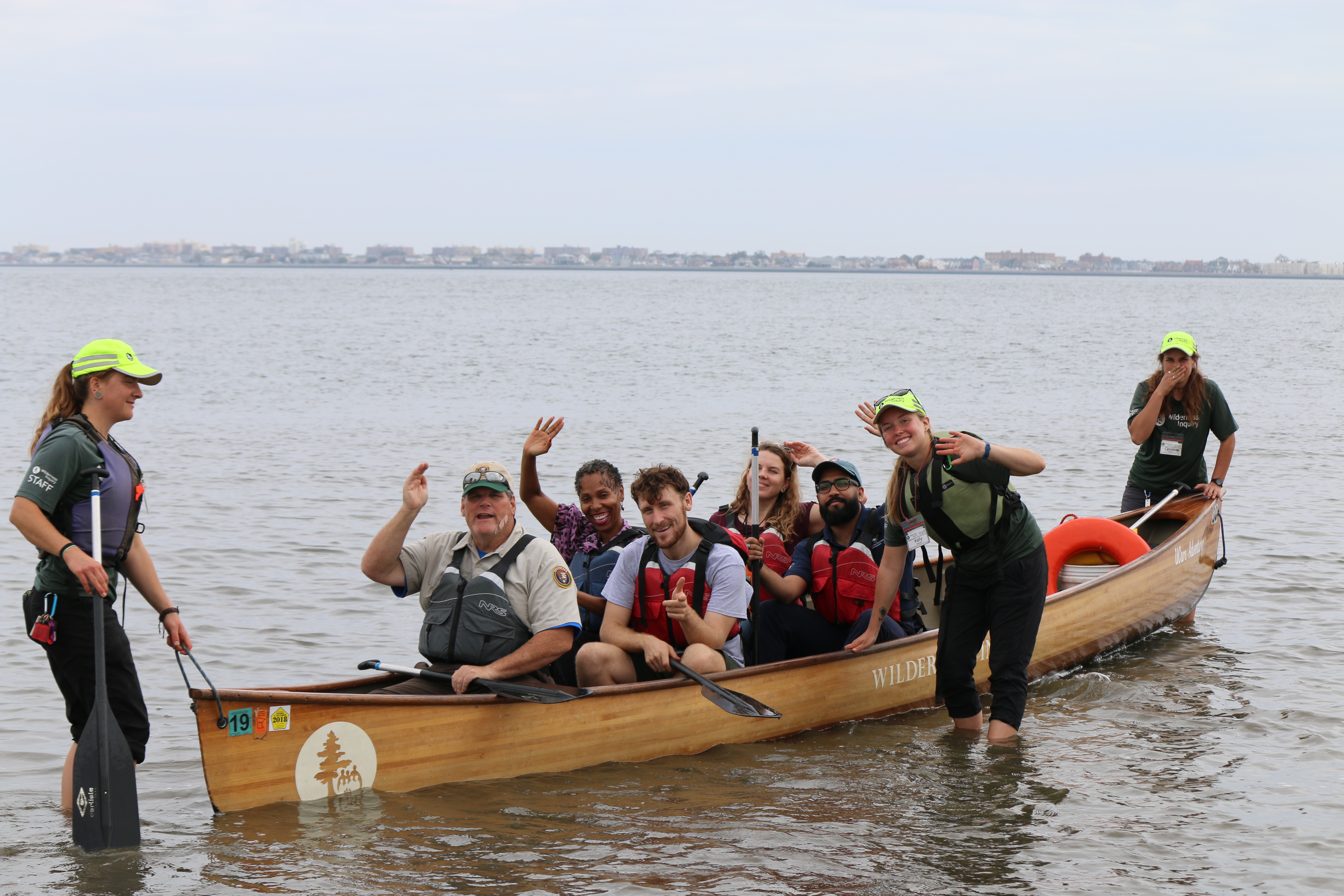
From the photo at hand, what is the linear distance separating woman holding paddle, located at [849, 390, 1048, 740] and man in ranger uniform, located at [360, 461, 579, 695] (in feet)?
4.97

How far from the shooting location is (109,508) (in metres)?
4.67

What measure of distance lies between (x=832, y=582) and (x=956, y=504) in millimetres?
1203

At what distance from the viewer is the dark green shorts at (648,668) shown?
6137mm

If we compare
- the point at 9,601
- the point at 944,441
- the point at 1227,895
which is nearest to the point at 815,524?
the point at 944,441

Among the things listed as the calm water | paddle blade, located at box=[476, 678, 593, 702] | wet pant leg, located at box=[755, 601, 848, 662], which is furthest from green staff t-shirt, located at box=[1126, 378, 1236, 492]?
paddle blade, located at box=[476, 678, 593, 702]

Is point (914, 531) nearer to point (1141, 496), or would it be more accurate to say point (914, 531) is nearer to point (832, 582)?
point (832, 582)

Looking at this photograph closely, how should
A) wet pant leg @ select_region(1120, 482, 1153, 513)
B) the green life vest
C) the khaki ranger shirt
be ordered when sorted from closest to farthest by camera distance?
the khaki ranger shirt, the green life vest, wet pant leg @ select_region(1120, 482, 1153, 513)

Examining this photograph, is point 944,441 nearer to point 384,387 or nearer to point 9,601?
point 9,601

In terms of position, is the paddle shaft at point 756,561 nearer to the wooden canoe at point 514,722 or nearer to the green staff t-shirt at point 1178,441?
the wooden canoe at point 514,722

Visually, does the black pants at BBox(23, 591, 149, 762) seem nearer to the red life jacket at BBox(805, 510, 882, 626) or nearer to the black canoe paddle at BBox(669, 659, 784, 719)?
the black canoe paddle at BBox(669, 659, 784, 719)

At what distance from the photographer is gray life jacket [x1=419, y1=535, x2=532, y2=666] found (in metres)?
5.41

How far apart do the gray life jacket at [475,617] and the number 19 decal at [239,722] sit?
0.83 metres

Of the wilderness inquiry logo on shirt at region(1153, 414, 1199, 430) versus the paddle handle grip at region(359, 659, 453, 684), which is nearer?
the paddle handle grip at region(359, 659, 453, 684)

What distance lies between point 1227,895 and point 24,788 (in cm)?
→ 509
